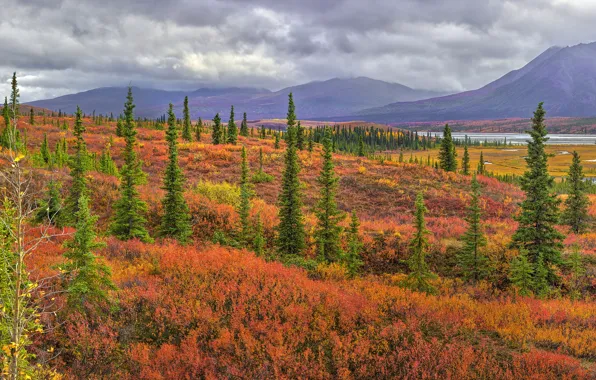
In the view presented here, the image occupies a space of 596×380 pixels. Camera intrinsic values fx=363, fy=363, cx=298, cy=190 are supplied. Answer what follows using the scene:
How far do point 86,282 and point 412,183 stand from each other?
4023cm

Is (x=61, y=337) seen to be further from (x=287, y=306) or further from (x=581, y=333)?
(x=581, y=333)

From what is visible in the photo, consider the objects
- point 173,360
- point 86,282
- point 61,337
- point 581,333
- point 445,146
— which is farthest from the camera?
point 445,146

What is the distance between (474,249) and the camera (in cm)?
1825

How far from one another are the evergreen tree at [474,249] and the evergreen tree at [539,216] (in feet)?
7.47

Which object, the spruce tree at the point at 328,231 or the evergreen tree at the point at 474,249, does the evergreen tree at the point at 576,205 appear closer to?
the evergreen tree at the point at 474,249

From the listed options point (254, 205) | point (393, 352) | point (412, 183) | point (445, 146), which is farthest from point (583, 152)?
point (393, 352)

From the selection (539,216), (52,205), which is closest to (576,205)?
(539,216)

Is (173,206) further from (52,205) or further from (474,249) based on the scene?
(474,249)

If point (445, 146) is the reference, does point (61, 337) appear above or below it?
below

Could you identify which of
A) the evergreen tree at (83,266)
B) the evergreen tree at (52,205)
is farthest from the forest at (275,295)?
the evergreen tree at (52,205)

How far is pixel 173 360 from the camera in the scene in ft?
28.8

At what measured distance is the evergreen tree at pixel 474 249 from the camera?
17.8 m

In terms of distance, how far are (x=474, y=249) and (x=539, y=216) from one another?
3757 millimetres

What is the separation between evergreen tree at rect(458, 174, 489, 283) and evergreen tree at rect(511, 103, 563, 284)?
Result: 2.28 meters
